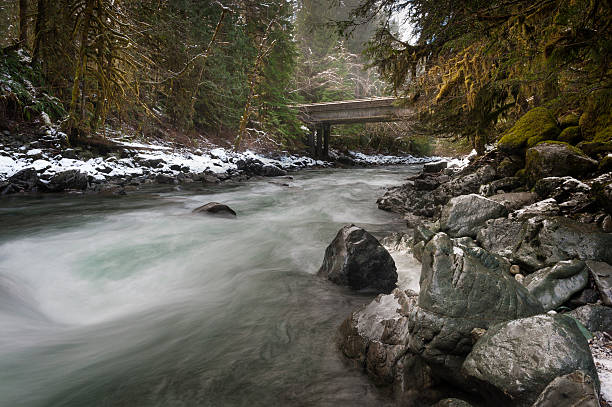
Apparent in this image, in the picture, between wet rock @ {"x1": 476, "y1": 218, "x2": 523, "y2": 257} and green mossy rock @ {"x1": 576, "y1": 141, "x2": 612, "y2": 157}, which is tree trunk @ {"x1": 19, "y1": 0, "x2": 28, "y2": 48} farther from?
green mossy rock @ {"x1": 576, "y1": 141, "x2": 612, "y2": 157}

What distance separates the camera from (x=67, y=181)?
329 inches

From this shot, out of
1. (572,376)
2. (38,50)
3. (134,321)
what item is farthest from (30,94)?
(572,376)

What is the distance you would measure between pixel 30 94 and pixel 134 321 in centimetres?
1043

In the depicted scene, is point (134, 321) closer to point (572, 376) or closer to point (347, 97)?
point (572, 376)

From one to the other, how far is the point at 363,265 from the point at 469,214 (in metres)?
1.73

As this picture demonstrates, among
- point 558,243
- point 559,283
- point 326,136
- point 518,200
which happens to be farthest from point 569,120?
point 326,136

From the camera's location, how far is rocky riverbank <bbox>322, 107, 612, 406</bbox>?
4.74 ft

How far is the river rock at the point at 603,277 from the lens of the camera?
2.21 meters

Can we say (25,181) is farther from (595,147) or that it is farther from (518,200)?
(595,147)

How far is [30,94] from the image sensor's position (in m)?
9.67

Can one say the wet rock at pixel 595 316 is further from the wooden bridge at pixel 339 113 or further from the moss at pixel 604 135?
the wooden bridge at pixel 339 113

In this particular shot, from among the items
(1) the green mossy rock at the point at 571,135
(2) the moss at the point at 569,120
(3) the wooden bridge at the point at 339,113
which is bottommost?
(1) the green mossy rock at the point at 571,135

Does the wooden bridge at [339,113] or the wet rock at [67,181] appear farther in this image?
the wooden bridge at [339,113]

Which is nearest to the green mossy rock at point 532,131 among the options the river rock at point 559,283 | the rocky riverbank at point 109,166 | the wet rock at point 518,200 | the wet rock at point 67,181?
the wet rock at point 518,200
